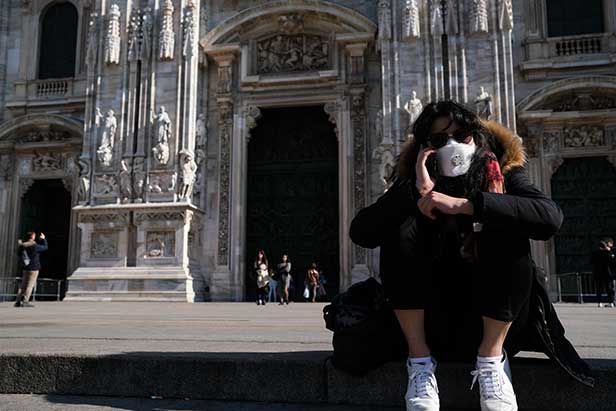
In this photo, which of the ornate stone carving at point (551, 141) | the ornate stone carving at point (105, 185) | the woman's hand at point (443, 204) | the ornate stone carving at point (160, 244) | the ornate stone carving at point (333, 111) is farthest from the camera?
the ornate stone carving at point (333, 111)

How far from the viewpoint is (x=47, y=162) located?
18.6 metres

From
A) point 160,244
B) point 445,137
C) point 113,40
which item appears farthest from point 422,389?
point 113,40

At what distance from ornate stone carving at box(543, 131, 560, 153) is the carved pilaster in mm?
4790

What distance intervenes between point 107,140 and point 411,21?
8.95 metres

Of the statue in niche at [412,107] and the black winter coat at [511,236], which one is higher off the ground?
the statue in niche at [412,107]

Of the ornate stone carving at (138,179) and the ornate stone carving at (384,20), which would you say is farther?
the ornate stone carving at (138,179)

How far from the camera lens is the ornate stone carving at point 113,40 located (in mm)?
17016

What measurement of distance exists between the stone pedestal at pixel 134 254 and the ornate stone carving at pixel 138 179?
33 centimetres

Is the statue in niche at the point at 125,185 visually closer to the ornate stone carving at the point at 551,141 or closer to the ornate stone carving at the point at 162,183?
the ornate stone carving at the point at 162,183

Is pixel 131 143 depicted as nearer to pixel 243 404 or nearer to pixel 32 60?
pixel 32 60

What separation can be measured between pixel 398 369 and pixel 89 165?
50.8 ft

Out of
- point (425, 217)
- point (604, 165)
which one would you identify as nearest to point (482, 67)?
point (604, 165)

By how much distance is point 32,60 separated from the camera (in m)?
19.4

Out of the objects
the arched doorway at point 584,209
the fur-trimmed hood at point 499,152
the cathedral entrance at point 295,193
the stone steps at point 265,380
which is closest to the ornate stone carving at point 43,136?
the cathedral entrance at point 295,193
